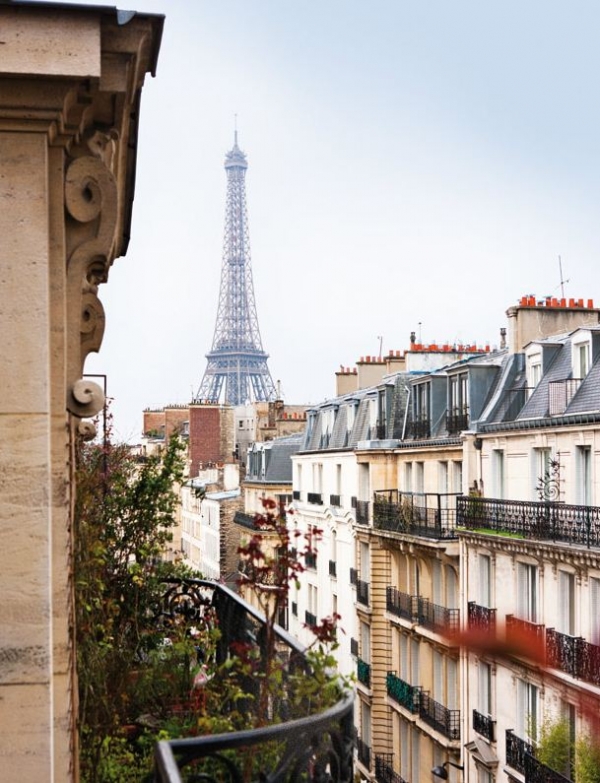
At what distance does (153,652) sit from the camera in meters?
8.99

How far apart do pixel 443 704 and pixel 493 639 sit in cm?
2964

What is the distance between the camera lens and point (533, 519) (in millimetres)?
23625

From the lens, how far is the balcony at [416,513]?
1152 inches

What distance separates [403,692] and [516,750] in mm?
8639

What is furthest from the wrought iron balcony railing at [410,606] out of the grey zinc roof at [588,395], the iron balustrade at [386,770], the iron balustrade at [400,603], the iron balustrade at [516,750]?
the grey zinc roof at [588,395]

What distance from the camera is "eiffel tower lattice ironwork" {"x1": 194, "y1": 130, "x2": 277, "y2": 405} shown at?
138 metres

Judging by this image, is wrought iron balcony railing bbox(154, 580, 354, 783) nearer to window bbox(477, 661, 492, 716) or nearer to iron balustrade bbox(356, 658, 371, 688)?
window bbox(477, 661, 492, 716)

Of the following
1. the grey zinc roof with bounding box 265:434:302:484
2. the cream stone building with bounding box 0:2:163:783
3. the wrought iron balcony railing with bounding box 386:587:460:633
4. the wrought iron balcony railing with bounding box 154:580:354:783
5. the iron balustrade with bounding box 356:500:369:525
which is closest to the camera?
the wrought iron balcony railing with bounding box 154:580:354:783

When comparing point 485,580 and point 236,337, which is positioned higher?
point 236,337

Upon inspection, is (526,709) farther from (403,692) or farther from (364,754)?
(364,754)

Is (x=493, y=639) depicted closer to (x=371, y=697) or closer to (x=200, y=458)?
(x=371, y=697)

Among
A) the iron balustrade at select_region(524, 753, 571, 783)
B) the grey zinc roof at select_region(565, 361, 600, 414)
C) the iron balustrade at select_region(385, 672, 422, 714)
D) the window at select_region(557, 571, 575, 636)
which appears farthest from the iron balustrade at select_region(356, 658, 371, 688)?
the grey zinc roof at select_region(565, 361, 600, 414)

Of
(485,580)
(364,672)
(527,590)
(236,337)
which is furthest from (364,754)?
(236,337)

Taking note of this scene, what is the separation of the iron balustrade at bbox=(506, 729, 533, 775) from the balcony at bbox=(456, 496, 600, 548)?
182 inches
